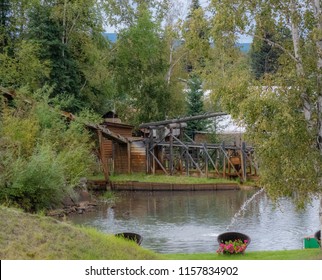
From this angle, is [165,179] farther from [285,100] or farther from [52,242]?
[52,242]

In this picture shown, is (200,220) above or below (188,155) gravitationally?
below

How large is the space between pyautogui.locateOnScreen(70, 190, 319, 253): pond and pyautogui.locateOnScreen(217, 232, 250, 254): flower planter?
1146 mm

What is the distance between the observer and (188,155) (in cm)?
3644

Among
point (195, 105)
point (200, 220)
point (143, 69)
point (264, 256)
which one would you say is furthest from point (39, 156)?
point (195, 105)

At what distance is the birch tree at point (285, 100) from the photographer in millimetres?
13164

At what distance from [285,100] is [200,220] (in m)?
11.0

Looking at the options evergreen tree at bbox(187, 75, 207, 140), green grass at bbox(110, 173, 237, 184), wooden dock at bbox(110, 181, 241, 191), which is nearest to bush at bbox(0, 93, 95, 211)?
wooden dock at bbox(110, 181, 241, 191)

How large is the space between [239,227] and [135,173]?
16371 millimetres

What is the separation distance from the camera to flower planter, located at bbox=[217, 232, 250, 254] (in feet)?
49.2

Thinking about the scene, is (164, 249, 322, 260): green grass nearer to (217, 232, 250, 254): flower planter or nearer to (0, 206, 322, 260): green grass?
(217, 232, 250, 254): flower planter

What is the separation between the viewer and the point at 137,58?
147 ft

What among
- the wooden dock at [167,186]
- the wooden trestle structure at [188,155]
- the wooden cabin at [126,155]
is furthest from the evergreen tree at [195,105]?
the wooden dock at [167,186]

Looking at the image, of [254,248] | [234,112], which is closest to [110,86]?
[254,248]

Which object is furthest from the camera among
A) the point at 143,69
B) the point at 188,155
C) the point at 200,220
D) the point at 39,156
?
the point at 143,69
